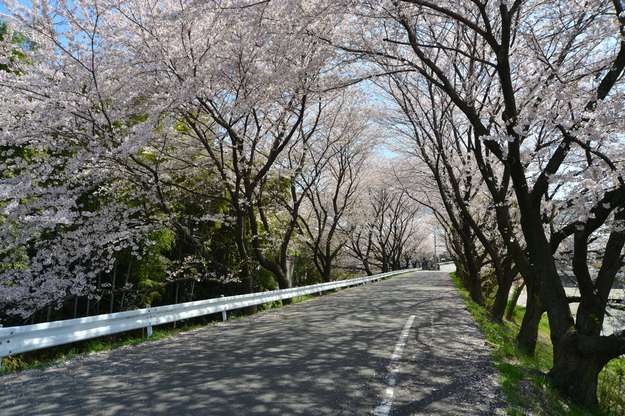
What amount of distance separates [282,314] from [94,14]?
28.4 feet

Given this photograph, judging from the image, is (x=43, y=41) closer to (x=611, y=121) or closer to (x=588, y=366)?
(x=611, y=121)

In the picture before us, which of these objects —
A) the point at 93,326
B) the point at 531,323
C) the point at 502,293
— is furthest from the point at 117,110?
the point at 502,293

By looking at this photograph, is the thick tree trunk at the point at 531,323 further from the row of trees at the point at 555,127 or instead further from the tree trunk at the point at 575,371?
the tree trunk at the point at 575,371

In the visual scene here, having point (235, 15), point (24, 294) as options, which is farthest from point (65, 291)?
point (235, 15)

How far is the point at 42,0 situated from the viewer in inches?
350

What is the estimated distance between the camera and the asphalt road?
4.26 metres

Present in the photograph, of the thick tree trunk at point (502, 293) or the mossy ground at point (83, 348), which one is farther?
the thick tree trunk at point (502, 293)

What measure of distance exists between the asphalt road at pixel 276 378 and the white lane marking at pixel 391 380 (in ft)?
0.04

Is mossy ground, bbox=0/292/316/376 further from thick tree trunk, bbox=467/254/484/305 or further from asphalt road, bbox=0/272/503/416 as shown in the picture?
thick tree trunk, bbox=467/254/484/305

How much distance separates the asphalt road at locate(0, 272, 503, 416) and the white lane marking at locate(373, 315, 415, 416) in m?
0.01

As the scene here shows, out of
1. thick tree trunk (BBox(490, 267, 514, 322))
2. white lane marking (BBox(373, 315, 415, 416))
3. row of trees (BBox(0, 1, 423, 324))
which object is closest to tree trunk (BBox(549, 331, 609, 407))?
white lane marking (BBox(373, 315, 415, 416))

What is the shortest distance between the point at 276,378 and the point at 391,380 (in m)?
1.34

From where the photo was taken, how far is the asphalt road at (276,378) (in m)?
4.26

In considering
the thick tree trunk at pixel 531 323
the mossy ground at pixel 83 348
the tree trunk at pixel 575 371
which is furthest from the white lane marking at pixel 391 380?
the mossy ground at pixel 83 348
